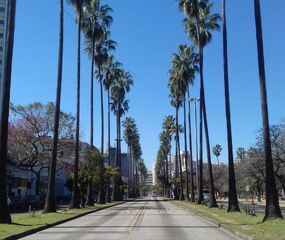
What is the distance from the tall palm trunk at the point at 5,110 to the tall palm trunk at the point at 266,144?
473 inches

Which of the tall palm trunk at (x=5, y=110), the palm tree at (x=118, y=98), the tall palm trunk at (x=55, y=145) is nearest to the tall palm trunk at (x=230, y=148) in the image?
the tall palm trunk at (x=55, y=145)

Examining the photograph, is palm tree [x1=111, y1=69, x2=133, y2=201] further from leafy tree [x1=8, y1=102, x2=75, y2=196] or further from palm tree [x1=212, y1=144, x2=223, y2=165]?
palm tree [x1=212, y1=144, x2=223, y2=165]

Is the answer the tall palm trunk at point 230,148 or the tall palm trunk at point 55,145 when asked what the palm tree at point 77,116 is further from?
the tall palm trunk at point 230,148

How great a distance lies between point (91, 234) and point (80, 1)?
97.6 feet

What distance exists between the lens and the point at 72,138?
64.9 m

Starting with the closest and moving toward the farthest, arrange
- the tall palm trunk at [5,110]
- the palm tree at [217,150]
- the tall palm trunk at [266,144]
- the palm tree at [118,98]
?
1. the tall palm trunk at [266,144]
2. the tall palm trunk at [5,110]
3. the palm tree at [118,98]
4. the palm tree at [217,150]

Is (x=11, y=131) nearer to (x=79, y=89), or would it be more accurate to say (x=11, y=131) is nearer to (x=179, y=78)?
(x=79, y=89)

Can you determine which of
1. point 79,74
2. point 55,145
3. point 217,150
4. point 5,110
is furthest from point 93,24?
point 217,150

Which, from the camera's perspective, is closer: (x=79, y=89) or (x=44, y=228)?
(x=44, y=228)

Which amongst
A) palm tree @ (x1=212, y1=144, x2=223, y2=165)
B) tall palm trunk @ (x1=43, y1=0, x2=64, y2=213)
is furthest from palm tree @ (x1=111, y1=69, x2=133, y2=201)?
palm tree @ (x1=212, y1=144, x2=223, y2=165)

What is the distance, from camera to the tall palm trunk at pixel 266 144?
2341 centimetres

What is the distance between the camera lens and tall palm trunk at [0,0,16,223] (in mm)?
24234

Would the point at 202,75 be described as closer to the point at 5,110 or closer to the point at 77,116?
the point at 77,116

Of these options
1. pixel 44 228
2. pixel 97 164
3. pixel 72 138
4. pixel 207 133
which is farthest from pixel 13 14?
pixel 72 138
